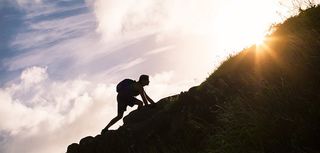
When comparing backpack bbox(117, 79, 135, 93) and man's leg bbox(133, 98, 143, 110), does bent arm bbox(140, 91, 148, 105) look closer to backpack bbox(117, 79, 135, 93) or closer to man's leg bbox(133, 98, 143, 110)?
man's leg bbox(133, 98, 143, 110)

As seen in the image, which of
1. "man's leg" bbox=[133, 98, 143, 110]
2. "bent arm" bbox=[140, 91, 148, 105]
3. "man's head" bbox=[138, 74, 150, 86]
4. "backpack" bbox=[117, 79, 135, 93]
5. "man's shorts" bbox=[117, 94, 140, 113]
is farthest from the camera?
"man's leg" bbox=[133, 98, 143, 110]

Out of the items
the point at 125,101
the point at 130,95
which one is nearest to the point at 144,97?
the point at 130,95

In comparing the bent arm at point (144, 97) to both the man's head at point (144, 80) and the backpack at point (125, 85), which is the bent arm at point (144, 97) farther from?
the backpack at point (125, 85)

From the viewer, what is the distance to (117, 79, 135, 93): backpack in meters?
13.0

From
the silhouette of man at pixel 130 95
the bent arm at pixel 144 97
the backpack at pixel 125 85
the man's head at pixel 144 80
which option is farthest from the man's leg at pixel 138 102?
the man's head at pixel 144 80

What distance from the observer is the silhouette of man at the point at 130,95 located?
12.7m

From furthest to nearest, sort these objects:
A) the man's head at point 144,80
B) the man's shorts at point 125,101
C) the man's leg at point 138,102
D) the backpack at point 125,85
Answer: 1. the man's leg at point 138,102
2. the man's shorts at point 125,101
3. the backpack at point 125,85
4. the man's head at point 144,80

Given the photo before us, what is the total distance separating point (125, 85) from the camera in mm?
13117

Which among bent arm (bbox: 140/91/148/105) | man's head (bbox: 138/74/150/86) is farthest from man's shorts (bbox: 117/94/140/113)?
man's head (bbox: 138/74/150/86)

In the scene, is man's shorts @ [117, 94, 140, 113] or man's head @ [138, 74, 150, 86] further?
man's shorts @ [117, 94, 140, 113]

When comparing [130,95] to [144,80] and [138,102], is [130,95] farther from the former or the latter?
[144,80]

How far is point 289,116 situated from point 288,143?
0.32 metres

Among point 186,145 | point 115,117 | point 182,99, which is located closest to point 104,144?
point 115,117

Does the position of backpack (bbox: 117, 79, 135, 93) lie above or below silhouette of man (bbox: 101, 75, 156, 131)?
above
